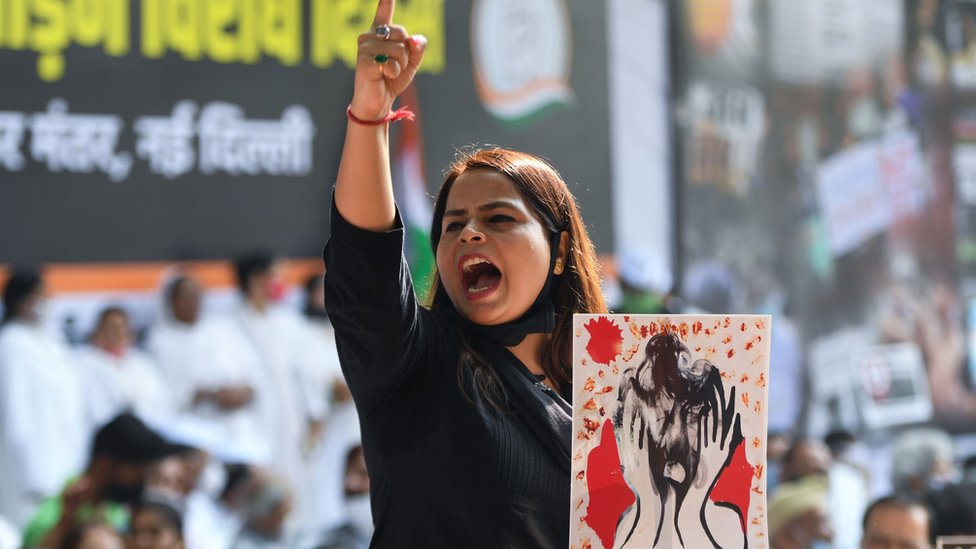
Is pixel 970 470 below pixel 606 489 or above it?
below

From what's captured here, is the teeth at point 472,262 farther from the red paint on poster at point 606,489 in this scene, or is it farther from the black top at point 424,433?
the red paint on poster at point 606,489

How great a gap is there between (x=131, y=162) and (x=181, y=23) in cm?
66

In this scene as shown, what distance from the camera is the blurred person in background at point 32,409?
4828mm

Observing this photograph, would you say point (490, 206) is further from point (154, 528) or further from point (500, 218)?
point (154, 528)

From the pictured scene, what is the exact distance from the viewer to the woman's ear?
1.74 meters

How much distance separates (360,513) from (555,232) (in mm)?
3552

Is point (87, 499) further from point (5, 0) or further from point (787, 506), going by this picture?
point (787, 506)

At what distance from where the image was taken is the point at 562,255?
1757mm

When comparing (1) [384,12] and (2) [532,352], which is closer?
(1) [384,12]

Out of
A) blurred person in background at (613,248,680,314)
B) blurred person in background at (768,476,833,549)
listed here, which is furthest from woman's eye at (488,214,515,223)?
blurred person in background at (613,248,680,314)

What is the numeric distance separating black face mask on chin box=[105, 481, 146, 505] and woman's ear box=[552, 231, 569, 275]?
3.11 metres

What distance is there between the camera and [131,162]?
17.4 feet

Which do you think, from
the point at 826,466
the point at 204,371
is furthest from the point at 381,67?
the point at 826,466

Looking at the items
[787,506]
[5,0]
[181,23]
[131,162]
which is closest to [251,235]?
[131,162]
